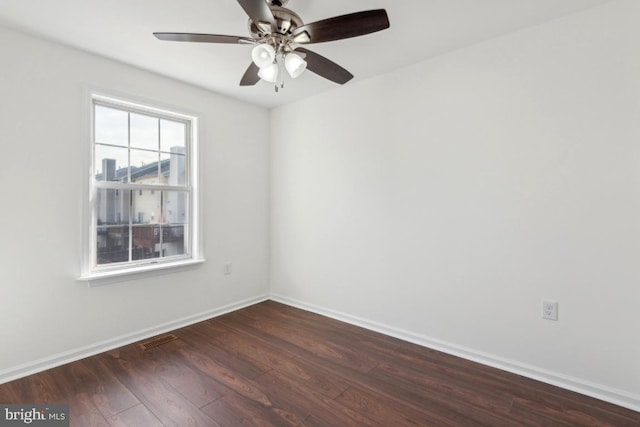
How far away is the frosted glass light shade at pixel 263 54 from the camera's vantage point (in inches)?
64.7

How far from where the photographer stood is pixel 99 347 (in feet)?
8.18

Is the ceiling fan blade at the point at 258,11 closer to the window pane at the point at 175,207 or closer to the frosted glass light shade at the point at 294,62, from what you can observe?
the frosted glass light shade at the point at 294,62

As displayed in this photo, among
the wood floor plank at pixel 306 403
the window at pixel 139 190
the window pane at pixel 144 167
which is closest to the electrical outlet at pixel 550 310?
the wood floor plank at pixel 306 403

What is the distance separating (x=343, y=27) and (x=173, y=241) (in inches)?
102

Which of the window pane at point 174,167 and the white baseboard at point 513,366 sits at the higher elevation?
Answer: the window pane at point 174,167

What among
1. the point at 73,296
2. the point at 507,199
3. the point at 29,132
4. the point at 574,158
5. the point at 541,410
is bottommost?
the point at 541,410

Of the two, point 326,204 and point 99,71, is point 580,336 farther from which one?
point 99,71

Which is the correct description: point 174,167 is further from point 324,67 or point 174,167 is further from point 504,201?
point 504,201

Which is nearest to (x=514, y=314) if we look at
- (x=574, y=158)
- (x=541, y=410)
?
(x=541, y=410)

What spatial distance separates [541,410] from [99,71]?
3.97 meters

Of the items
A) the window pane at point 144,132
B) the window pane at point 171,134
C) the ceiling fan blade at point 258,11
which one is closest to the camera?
the ceiling fan blade at point 258,11

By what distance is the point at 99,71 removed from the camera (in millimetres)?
2500

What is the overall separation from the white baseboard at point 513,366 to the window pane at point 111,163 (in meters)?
2.50

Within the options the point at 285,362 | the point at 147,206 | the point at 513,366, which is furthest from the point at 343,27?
the point at 513,366
